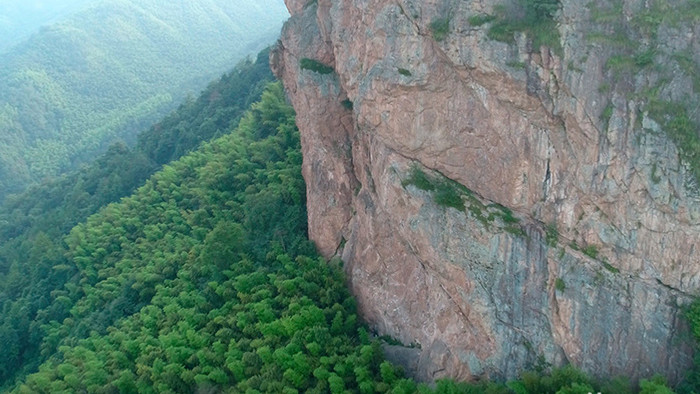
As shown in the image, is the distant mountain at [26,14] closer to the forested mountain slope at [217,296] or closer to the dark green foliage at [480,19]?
the forested mountain slope at [217,296]

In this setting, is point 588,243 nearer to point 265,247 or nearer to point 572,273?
point 572,273

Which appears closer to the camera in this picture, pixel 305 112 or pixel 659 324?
pixel 659 324

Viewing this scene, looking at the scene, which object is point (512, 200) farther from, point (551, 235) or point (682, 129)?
point (682, 129)

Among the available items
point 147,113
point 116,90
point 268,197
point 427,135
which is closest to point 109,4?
point 116,90

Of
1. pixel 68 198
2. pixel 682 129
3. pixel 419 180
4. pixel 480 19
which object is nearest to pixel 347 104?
pixel 419 180

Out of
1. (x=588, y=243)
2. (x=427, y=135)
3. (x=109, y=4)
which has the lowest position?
(x=588, y=243)

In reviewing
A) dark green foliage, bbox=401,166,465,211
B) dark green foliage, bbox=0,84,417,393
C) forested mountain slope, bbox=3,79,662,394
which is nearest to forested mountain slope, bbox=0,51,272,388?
forested mountain slope, bbox=3,79,662,394
